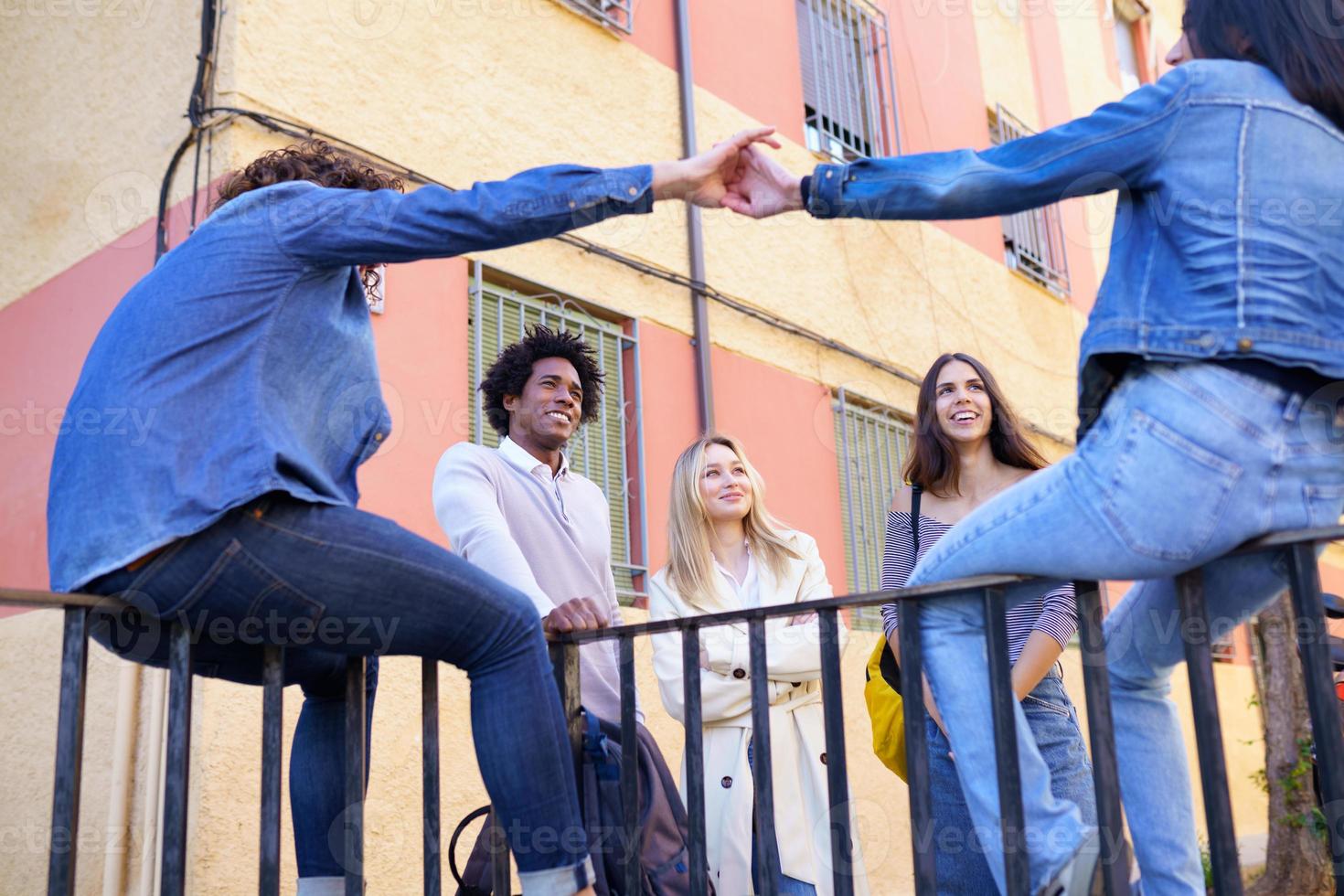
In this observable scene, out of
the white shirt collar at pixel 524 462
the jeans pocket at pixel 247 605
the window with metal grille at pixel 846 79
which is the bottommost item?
the jeans pocket at pixel 247 605

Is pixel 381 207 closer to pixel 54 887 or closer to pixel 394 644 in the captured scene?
pixel 394 644

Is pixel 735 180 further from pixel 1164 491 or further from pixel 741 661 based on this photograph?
pixel 741 661

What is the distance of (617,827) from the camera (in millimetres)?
3150

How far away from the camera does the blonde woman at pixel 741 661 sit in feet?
12.3

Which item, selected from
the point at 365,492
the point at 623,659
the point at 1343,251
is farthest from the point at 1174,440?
the point at 365,492

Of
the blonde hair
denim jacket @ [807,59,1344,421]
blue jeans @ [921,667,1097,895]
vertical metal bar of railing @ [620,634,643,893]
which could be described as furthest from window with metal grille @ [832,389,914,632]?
denim jacket @ [807,59,1344,421]

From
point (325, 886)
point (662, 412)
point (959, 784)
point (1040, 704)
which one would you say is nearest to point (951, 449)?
point (1040, 704)

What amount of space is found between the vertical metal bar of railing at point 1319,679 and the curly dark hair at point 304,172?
1934 millimetres

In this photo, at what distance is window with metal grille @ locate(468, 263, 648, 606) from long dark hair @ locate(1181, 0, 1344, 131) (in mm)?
4260

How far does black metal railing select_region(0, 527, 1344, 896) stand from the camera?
84.8 inches

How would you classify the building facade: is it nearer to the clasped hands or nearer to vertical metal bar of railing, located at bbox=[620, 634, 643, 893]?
vertical metal bar of railing, located at bbox=[620, 634, 643, 893]

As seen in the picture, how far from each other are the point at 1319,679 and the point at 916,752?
71 cm

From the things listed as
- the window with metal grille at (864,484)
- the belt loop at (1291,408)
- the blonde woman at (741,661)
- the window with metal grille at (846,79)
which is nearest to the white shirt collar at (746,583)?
the blonde woman at (741,661)

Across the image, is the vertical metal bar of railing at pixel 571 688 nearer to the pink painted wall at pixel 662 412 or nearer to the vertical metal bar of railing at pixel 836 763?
the vertical metal bar of railing at pixel 836 763
